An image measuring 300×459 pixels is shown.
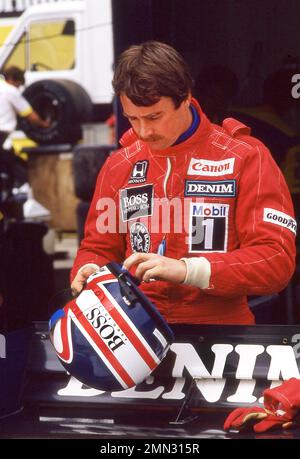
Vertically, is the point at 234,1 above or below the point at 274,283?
above

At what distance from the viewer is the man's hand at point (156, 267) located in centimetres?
244

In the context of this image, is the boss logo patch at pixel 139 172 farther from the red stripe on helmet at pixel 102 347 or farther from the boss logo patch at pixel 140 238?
the red stripe on helmet at pixel 102 347

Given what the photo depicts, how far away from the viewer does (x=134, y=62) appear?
255cm

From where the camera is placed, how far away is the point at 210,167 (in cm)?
264

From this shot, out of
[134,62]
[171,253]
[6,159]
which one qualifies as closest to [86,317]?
[171,253]

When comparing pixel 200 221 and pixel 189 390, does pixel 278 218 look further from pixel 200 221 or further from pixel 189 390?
pixel 189 390

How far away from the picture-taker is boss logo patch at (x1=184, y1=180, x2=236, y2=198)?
260 cm

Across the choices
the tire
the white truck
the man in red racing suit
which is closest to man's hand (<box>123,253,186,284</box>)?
the man in red racing suit

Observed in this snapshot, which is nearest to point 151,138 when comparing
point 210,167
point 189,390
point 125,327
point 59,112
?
point 210,167

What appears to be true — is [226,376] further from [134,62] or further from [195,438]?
[134,62]

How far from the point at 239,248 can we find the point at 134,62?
539 millimetres

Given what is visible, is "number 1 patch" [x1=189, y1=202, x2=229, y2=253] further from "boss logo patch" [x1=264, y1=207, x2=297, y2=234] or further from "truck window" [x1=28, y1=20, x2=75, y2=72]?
"truck window" [x1=28, y1=20, x2=75, y2=72]

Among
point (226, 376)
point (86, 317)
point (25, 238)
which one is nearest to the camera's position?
point (86, 317)

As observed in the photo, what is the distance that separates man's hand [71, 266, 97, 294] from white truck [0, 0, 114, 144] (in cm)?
705
